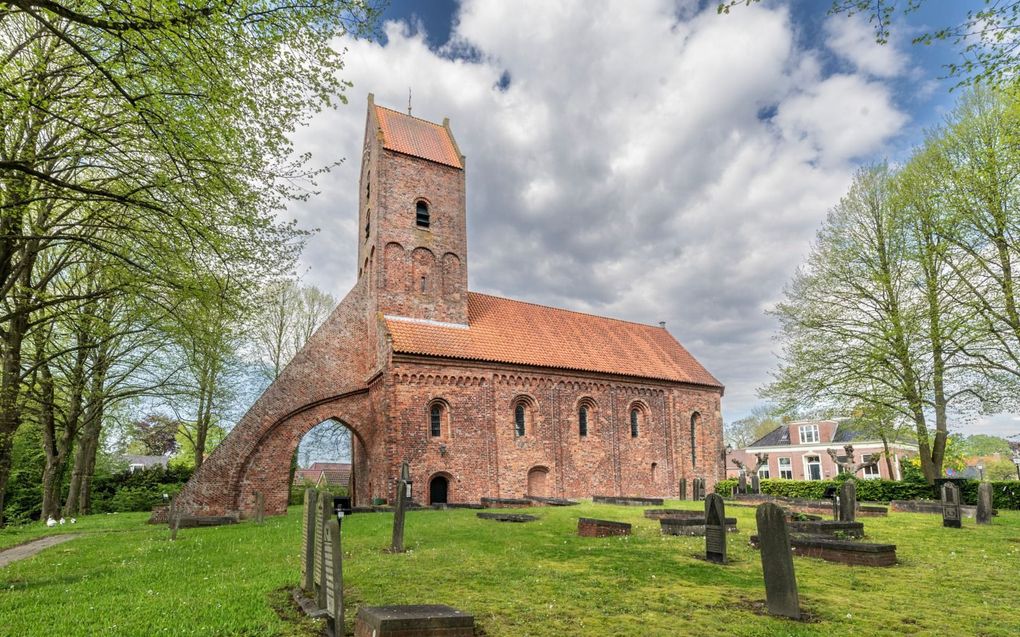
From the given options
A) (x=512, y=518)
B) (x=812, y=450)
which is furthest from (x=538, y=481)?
(x=812, y=450)

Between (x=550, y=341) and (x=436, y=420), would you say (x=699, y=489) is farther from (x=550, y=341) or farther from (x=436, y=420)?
(x=436, y=420)

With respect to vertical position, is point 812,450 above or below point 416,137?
below

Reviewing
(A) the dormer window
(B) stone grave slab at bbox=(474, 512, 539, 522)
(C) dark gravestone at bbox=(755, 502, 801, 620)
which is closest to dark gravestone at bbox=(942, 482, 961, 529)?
(B) stone grave slab at bbox=(474, 512, 539, 522)

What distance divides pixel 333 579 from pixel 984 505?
54.9ft

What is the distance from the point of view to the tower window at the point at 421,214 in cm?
2512

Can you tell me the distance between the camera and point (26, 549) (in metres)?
12.7

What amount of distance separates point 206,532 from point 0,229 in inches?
350

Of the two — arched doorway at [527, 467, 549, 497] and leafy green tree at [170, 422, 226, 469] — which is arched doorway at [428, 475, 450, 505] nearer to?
arched doorway at [527, 467, 549, 497]

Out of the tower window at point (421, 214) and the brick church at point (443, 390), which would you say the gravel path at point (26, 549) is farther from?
the tower window at point (421, 214)

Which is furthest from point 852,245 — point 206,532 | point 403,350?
point 206,532

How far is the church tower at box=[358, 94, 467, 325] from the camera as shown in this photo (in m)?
23.8

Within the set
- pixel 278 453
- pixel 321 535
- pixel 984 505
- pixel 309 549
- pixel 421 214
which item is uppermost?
pixel 421 214

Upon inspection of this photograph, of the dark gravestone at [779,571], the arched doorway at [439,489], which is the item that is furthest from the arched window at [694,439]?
the dark gravestone at [779,571]

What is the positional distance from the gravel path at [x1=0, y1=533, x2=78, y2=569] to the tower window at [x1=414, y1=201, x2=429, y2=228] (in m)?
16.6
